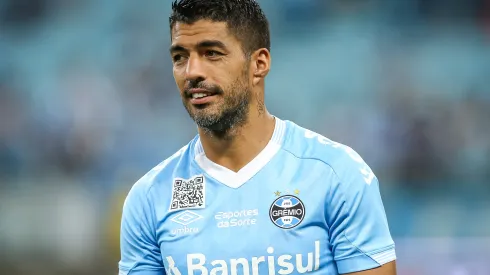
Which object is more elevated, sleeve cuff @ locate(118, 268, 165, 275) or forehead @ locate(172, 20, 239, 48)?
forehead @ locate(172, 20, 239, 48)

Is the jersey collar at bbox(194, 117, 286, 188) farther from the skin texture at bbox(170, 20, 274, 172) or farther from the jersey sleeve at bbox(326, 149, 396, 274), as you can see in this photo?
the jersey sleeve at bbox(326, 149, 396, 274)

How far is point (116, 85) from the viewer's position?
8234 millimetres

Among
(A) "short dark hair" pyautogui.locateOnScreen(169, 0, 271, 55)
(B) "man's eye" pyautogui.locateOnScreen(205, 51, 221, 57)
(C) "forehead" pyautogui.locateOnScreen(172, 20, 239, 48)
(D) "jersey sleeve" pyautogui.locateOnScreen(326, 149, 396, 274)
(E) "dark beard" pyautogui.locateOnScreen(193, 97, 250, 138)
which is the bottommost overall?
(D) "jersey sleeve" pyautogui.locateOnScreen(326, 149, 396, 274)

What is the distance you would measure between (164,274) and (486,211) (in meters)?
→ 5.03

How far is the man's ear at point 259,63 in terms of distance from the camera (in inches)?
115

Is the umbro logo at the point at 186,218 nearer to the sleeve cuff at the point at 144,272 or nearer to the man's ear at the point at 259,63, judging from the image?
the sleeve cuff at the point at 144,272

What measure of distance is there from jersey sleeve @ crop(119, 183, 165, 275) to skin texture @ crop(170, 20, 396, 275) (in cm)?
36

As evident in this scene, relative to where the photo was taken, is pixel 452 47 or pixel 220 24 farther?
pixel 452 47

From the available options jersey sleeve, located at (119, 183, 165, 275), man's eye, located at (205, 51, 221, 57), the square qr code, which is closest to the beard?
man's eye, located at (205, 51, 221, 57)

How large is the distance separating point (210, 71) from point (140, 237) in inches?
28.6

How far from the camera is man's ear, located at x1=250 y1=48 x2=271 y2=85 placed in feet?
9.57

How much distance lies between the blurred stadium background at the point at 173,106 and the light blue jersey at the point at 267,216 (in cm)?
419

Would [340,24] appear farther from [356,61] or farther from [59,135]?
[59,135]

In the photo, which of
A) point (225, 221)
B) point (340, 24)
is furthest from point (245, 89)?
point (340, 24)
